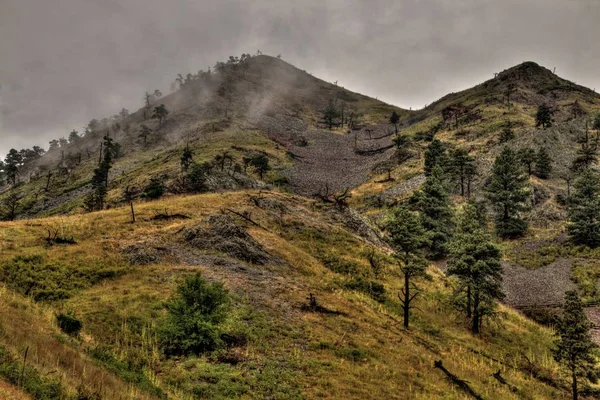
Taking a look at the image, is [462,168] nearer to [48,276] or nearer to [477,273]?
[477,273]

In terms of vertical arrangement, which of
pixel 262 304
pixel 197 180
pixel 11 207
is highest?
pixel 197 180

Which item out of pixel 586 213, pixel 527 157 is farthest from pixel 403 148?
pixel 586 213

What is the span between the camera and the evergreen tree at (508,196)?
235ft

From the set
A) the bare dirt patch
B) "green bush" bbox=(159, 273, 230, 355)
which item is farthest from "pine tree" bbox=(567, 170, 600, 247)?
"green bush" bbox=(159, 273, 230, 355)

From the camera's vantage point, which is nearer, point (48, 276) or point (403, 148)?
point (48, 276)

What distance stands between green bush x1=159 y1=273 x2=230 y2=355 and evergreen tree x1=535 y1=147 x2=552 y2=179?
295 ft

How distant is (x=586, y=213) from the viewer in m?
61.3

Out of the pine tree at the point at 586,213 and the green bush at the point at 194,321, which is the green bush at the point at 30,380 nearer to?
the green bush at the point at 194,321

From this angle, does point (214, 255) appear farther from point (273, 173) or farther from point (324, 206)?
point (273, 173)

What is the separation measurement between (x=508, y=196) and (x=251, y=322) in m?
65.1

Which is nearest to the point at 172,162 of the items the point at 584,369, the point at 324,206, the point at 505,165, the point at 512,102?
the point at 324,206

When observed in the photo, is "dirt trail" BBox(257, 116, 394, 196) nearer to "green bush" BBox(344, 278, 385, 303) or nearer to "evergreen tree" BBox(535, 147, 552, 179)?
"evergreen tree" BBox(535, 147, 552, 179)

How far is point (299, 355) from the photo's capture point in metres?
22.8

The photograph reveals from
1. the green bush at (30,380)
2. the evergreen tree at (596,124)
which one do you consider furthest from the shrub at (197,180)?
the evergreen tree at (596,124)
